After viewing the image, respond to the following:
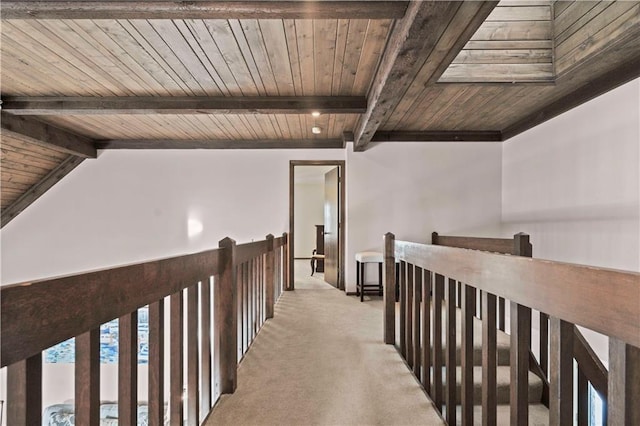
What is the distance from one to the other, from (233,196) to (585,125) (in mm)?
4349

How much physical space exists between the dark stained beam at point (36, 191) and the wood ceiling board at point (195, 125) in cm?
60

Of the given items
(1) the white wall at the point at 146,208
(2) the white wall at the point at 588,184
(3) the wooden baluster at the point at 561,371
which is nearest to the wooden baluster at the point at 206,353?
(3) the wooden baluster at the point at 561,371

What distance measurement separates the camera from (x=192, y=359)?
1.58m

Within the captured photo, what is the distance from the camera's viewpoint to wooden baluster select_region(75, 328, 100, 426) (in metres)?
0.85

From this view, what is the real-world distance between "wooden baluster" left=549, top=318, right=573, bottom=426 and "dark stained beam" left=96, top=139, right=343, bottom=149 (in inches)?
182

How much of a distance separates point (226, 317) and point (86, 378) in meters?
1.15

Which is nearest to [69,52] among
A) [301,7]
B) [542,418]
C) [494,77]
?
[301,7]

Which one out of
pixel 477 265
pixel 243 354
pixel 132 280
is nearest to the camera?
pixel 132 280

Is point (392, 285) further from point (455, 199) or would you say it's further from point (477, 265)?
point (455, 199)

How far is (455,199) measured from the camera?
5.15m

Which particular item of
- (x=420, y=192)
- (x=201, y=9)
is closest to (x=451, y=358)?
(x=201, y=9)

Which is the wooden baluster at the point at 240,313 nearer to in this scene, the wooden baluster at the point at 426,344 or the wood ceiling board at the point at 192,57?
the wooden baluster at the point at 426,344

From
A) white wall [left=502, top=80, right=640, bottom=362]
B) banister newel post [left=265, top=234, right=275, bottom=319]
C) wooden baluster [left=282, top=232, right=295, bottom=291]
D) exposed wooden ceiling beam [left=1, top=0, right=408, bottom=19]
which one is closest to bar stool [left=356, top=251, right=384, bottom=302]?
wooden baluster [left=282, top=232, right=295, bottom=291]

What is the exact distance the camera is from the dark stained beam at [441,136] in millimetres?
5062
